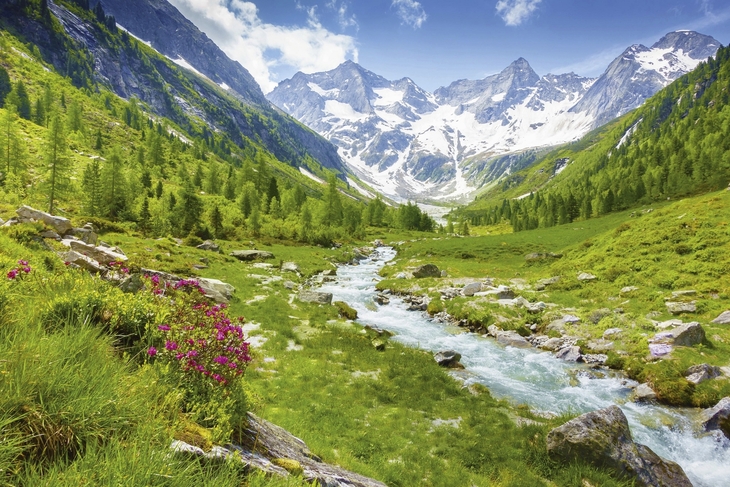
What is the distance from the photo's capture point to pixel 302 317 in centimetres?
2392

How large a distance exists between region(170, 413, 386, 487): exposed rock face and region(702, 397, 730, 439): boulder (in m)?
13.3

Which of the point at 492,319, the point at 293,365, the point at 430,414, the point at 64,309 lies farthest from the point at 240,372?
the point at 492,319

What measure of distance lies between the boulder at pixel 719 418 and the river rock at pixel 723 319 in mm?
9427

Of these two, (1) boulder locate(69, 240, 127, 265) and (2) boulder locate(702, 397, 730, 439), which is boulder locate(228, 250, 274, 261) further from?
(2) boulder locate(702, 397, 730, 439)

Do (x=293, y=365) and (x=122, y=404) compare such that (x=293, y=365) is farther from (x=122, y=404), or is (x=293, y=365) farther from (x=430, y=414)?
(x=122, y=404)

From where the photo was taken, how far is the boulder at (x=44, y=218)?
2064cm

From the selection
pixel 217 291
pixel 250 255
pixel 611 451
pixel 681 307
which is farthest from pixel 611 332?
pixel 250 255

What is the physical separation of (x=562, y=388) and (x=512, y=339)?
20.2 ft

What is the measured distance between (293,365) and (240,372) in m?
10.3

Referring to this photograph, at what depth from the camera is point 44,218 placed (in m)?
22.1

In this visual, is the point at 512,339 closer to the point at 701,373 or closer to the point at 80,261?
the point at 701,373

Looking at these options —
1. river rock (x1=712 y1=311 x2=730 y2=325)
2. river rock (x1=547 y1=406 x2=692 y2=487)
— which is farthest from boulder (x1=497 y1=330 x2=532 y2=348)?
river rock (x1=547 y1=406 x2=692 y2=487)

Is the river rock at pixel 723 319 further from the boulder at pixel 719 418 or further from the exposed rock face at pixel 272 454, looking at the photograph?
the exposed rock face at pixel 272 454

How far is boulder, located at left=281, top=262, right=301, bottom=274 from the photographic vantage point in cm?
4414
